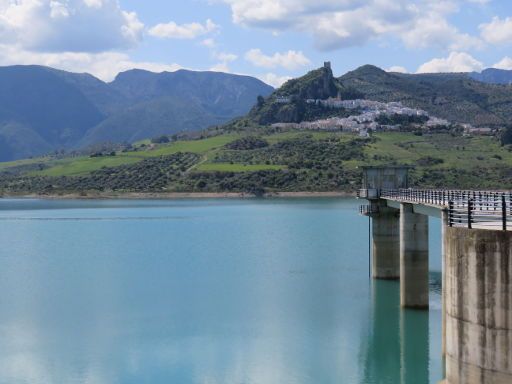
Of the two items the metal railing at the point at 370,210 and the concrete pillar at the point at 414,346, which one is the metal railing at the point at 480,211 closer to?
the concrete pillar at the point at 414,346

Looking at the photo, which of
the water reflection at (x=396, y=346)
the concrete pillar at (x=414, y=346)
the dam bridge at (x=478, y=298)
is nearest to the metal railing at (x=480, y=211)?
the dam bridge at (x=478, y=298)

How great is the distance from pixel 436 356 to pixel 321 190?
514 feet

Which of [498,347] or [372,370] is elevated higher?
[498,347]

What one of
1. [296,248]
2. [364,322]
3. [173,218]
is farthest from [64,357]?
[173,218]

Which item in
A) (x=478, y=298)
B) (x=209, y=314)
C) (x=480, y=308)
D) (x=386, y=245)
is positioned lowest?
(x=209, y=314)

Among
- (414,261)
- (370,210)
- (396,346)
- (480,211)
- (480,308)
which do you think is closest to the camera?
(480,308)

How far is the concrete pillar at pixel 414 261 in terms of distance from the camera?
153 feet

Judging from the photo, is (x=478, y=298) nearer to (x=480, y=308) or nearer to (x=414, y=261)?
(x=480, y=308)

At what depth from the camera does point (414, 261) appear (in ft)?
154

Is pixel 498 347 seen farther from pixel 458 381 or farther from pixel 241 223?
pixel 241 223

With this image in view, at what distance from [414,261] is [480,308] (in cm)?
2393

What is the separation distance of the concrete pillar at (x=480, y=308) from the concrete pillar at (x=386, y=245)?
34557mm

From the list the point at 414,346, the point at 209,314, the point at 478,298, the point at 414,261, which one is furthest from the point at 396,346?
the point at 478,298

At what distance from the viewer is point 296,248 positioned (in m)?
87.6
